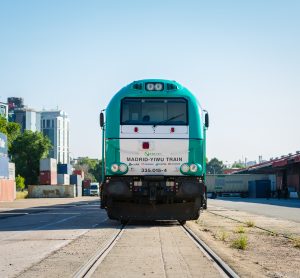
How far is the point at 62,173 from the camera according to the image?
121750mm

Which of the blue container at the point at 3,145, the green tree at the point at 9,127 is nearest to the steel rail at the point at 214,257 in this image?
the blue container at the point at 3,145

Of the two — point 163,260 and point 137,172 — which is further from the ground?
point 137,172

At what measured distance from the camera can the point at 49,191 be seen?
99.6 metres

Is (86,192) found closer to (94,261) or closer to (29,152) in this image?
A: (29,152)

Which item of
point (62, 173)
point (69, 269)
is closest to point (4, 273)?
point (69, 269)

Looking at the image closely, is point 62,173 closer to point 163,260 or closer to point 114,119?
point 114,119

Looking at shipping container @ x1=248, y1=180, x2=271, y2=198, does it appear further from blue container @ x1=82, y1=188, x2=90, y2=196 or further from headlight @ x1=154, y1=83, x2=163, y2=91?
headlight @ x1=154, y1=83, x2=163, y2=91

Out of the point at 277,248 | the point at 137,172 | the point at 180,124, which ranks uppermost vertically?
the point at 180,124

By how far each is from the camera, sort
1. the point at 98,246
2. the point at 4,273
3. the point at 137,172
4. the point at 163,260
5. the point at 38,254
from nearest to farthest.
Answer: the point at 4,273 → the point at 163,260 → the point at 38,254 → the point at 98,246 → the point at 137,172

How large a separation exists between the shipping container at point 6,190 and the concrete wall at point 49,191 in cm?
2238

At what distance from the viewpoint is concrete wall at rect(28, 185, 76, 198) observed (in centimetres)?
9881

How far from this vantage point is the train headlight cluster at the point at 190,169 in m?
18.1

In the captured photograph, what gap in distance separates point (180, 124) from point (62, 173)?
106 m

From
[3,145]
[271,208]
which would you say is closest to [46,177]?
[3,145]
